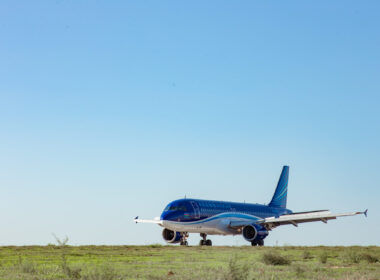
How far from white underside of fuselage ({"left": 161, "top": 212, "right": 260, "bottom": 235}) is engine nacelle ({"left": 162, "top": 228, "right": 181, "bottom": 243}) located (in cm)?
262

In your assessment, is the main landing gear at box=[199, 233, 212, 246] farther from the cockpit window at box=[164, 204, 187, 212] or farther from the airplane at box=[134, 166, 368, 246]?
the cockpit window at box=[164, 204, 187, 212]

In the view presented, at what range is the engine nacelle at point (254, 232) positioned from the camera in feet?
154

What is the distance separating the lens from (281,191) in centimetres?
6669

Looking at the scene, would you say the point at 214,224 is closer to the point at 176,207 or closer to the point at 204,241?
the point at 204,241

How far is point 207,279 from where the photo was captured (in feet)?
48.4

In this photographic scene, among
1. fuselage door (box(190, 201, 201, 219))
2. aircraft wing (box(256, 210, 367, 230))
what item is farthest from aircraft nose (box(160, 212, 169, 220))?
aircraft wing (box(256, 210, 367, 230))

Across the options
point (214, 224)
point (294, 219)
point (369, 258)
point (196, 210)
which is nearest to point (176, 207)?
point (196, 210)

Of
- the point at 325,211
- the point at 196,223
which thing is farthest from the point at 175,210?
the point at 325,211

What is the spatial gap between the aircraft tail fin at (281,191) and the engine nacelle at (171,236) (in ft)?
65.0

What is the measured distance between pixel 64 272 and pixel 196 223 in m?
29.4

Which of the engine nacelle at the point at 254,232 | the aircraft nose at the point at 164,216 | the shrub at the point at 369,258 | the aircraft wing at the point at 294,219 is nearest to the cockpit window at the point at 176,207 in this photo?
the aircraft nose at the point at 164,216

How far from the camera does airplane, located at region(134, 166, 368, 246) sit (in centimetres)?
4400

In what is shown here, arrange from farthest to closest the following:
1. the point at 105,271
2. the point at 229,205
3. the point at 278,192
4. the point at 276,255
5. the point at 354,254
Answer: the point at 278,192, the point at 229,205, the point at 354,254, the point at 276,255, the point at 105,271

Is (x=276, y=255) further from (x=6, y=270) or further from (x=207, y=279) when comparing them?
(x=6, y=270)
